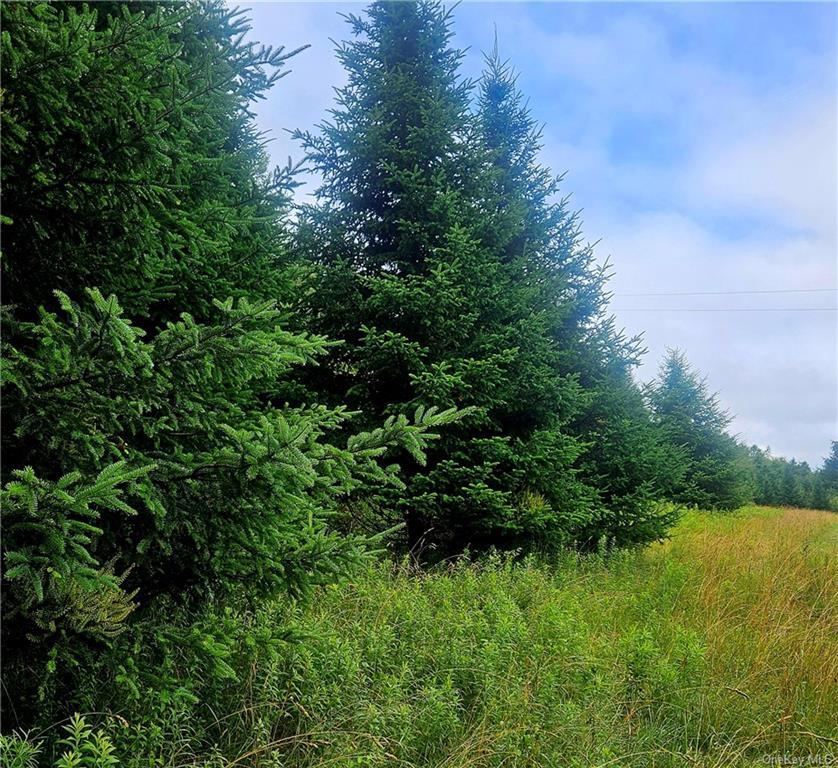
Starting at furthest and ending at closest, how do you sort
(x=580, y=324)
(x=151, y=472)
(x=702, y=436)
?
(x=702, y=436)
(x=580, y=324)
(x=151, y=472)

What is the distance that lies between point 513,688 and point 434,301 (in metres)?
4.29

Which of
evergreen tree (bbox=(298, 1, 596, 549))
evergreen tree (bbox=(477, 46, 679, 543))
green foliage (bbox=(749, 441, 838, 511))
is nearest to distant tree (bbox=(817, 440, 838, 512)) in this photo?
green foliage (bbox=(749, 441, 838, 511))

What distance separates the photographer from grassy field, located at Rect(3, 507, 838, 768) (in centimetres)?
282

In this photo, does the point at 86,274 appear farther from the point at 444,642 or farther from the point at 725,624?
the point at 725,624

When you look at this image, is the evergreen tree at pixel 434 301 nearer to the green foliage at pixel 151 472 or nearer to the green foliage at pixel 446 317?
the green foliage at pixel 446 317

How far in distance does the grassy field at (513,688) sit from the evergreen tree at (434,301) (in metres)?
1.86

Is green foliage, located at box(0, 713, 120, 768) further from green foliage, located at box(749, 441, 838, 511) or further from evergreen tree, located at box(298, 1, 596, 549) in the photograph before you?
green foliage, located at box(749, 441, 838, 511)

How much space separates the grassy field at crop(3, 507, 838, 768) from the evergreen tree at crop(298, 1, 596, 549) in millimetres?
1857

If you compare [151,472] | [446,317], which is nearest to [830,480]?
[446,317]

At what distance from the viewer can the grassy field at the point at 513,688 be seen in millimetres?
2818

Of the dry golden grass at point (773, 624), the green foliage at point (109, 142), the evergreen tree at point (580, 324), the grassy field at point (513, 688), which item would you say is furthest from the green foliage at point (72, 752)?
the evergreen tree at point (580, 324)

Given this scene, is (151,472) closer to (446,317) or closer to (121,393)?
(121,393)

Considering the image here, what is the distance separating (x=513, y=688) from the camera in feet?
10.8

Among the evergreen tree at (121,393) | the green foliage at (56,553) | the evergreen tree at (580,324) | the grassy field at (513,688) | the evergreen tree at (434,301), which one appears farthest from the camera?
the evergreen tree at (580,324)
